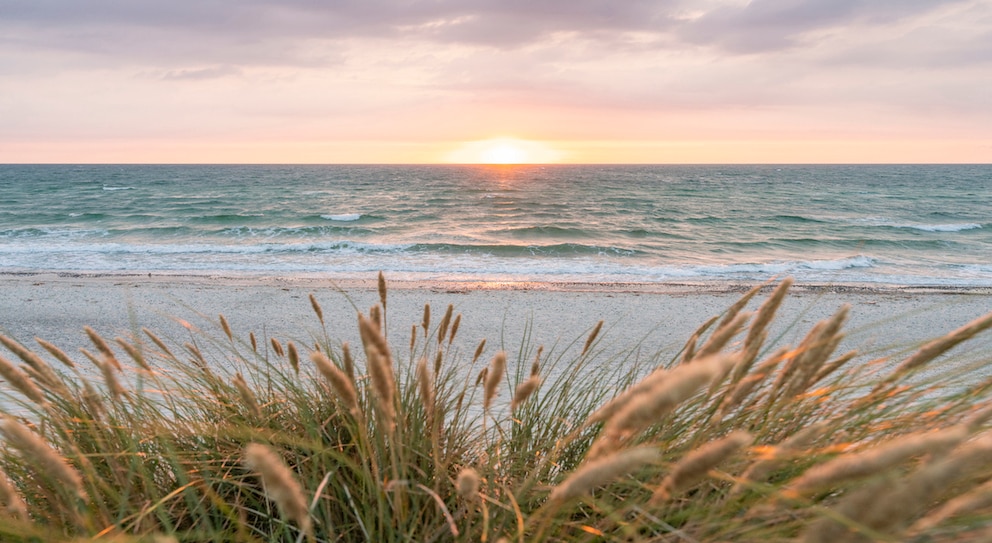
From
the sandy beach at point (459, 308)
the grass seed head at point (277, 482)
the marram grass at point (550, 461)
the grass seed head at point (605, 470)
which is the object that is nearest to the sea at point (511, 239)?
the sandy beach at point (459, 308)

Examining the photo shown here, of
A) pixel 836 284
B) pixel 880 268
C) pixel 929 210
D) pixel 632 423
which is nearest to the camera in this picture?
pixel 632 423

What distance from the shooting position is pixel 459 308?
9727 millimetres

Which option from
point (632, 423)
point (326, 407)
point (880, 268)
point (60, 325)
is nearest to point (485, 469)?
point (326, 407)

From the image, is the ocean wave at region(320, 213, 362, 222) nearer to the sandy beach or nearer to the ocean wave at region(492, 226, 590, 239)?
the ocean wave at region(492, 226, 590, 239)

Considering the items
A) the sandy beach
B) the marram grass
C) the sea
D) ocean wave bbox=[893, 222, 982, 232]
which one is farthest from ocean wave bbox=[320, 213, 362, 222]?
the marram grass

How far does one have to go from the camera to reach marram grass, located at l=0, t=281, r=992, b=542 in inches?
32.4

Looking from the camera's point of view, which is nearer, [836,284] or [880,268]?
[836,284]

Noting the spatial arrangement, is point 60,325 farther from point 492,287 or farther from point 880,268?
point 880,268

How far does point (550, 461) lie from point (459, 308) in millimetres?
8021

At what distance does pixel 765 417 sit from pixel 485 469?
882mm

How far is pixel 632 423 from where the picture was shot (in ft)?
2.60

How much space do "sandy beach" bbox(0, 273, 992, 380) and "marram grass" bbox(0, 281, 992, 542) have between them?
517cm

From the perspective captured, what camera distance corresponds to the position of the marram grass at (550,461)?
0.82 m

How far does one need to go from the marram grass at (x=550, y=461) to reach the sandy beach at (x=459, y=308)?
5174 millimetres
